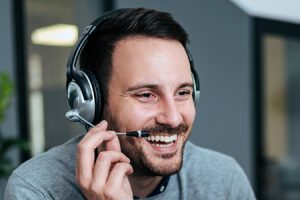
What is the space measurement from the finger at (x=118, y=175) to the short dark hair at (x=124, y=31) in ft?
0.68

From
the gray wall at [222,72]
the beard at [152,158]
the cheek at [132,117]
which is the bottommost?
the gray wall at [222,72]

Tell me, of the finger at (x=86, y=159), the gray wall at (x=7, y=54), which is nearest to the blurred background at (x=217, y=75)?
the gray wall at (x=7, y=54)

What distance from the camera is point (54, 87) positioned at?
2777 millimetres

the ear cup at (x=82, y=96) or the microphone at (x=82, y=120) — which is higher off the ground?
the ear cup at (x=82, y=96)

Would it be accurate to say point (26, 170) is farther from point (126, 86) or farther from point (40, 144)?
point (40, 144)

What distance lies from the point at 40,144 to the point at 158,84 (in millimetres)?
1925

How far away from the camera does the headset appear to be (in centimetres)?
99

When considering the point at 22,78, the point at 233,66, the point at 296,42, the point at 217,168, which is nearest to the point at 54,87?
the point at 22,78

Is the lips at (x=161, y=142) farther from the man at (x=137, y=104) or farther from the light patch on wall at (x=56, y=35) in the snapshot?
the light patch on wall at (x=56, y=35)

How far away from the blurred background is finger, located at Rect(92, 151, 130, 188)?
132 cm

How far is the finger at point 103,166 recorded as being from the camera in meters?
0.87

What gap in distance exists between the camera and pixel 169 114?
3.25ft

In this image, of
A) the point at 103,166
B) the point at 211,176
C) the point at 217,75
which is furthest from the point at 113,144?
the point at 217,75

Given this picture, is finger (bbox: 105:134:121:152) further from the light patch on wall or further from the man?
the light patch on wall
